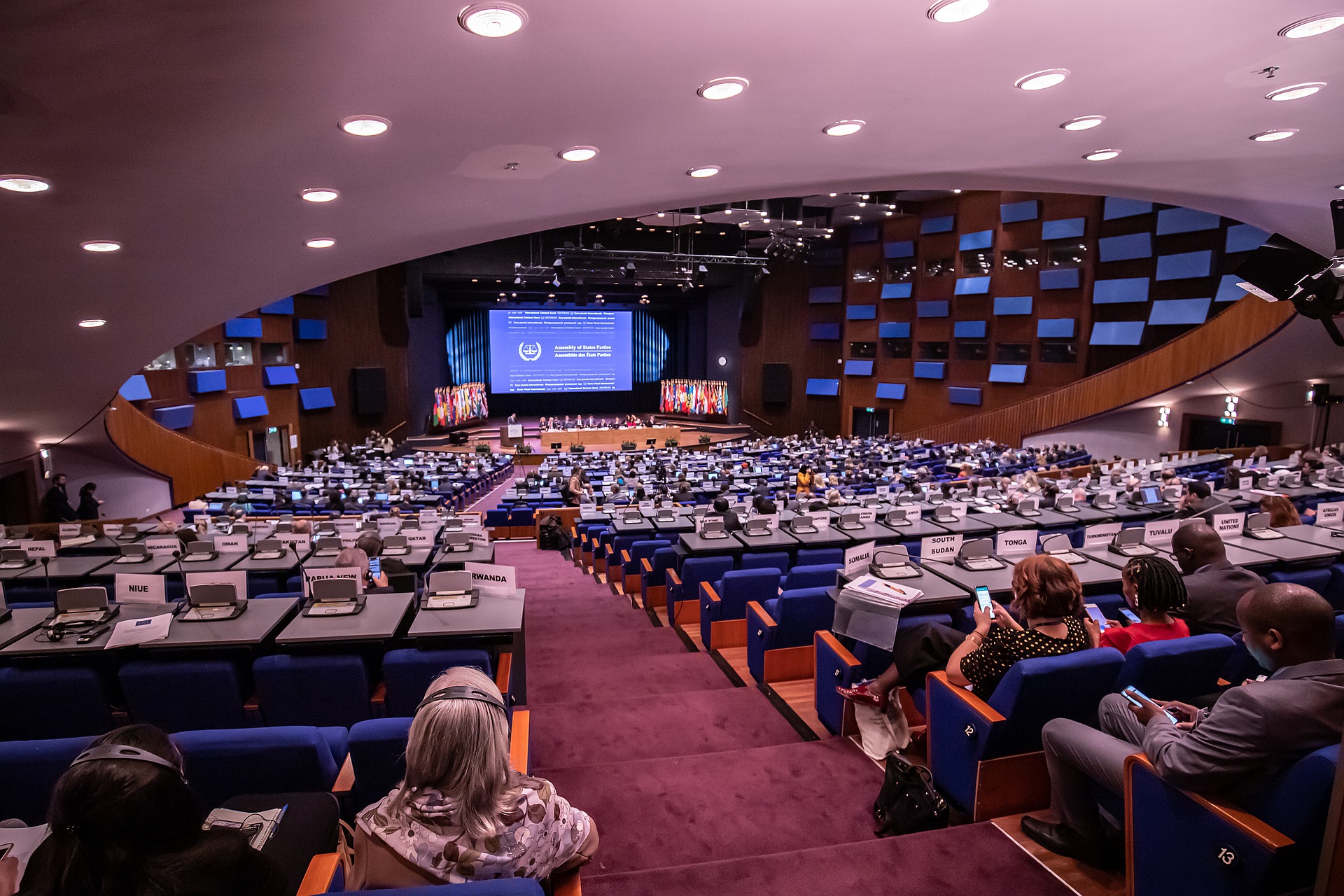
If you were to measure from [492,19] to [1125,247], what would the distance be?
21.7m

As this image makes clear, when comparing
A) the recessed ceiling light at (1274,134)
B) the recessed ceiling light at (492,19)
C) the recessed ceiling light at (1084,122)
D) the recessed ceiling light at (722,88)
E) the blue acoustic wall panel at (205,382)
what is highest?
the recessed ceiling light at (1274,134)

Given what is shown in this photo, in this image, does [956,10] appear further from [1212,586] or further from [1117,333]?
[1117,333]

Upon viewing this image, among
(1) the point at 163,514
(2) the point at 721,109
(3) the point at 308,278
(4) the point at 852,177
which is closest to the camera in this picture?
(2) the point at 721,109

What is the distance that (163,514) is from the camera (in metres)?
14.3

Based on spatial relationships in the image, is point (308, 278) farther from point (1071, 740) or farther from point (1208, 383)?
point (1208, 383)

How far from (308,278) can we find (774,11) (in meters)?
5.28

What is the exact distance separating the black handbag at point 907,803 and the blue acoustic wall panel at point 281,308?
21.5m

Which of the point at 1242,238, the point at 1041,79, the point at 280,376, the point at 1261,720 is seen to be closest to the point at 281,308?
the point at 280,376

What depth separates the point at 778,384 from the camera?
2694 cm

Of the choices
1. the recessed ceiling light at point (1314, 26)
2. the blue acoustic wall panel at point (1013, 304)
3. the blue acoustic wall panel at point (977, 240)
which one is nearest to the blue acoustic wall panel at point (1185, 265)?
the blue acoustic wall panel at point (1013, 304)

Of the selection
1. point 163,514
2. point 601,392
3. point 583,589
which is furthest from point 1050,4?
point 601,392

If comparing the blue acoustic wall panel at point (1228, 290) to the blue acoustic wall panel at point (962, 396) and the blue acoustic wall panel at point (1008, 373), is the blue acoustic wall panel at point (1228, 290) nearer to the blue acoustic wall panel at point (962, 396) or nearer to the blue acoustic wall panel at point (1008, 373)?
the blue acoustic wall panel at point (1008, 373)

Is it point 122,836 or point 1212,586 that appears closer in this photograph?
point 122,836

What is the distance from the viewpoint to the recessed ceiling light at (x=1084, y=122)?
3.30 metres
